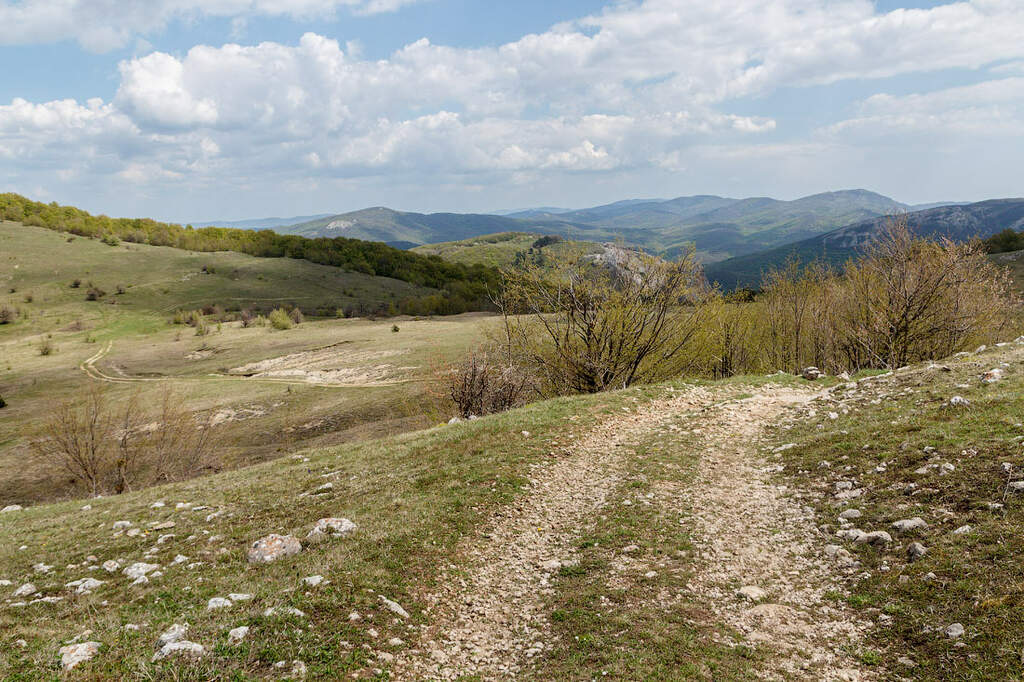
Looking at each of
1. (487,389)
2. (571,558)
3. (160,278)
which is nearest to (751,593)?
(571,558)

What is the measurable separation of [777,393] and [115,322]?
11372cm

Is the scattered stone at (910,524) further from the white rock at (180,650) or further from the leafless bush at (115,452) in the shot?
the leafless bush at (115,452)

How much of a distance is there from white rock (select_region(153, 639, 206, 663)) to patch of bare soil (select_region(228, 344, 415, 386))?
41971 mm

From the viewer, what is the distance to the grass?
22.2ft

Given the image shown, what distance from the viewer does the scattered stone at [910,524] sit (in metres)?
8.70

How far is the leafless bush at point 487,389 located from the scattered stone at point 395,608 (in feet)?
62.2

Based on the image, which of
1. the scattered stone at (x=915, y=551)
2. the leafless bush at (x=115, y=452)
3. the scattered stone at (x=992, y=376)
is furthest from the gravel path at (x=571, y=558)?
the leafless bush at (x=115, y=452)

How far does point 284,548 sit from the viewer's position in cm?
969

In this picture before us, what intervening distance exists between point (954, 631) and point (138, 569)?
12842 mm

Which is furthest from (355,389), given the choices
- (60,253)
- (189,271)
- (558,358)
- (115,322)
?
(60,253)

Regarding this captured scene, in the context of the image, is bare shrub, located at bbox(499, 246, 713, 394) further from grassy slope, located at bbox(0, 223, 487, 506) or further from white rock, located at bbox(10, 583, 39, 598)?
white rock, located at bbox(10, 583, 39, 598)

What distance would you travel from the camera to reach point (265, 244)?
6875 inches

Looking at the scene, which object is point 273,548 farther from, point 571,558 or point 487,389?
point 487,389

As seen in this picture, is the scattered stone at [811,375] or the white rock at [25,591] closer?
the white rock at [25,591]
